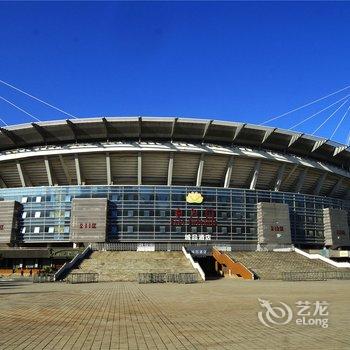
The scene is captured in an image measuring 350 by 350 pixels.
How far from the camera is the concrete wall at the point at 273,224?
6481 cm

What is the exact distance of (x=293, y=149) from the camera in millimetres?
68750

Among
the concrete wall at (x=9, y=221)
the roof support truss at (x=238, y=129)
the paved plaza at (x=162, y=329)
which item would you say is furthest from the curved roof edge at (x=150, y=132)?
the paved plaza at (x=162, y=329)

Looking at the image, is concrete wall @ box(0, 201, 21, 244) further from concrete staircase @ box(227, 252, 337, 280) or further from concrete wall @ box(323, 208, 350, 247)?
concrete wall @ box(323, 208, 350, 247)

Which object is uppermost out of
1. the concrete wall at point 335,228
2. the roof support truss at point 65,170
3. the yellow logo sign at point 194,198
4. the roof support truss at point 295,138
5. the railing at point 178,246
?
the roof support truss at point 295,138

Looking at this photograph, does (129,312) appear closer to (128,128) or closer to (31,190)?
(128,128)

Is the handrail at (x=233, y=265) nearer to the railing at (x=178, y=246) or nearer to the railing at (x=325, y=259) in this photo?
the railing at (x=178, y=246)

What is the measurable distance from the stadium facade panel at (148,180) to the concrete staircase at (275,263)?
757 centimetres

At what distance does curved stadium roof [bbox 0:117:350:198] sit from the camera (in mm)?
62156

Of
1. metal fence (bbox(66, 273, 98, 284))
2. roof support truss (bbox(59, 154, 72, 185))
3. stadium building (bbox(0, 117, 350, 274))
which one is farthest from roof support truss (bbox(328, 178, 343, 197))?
metal fence (bbox(66, 273, 98, 284))

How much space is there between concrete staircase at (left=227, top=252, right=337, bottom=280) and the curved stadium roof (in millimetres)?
14142

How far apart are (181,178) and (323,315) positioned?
53998mm

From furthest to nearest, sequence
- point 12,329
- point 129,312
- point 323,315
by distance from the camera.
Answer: point 129,312
point 323,315
point 12,329

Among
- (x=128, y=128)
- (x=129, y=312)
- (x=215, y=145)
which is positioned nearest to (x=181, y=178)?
(x=215, y=145)

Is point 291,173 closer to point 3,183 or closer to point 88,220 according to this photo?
point 88,220
